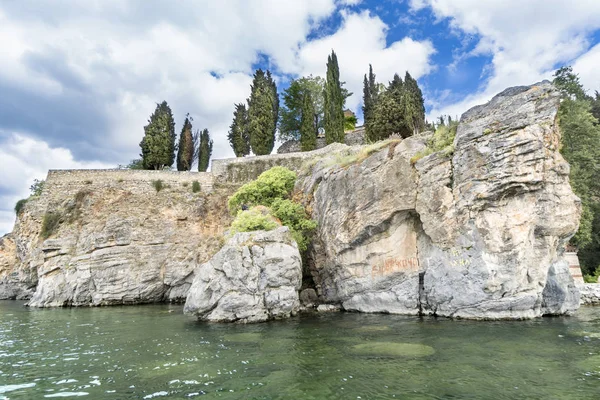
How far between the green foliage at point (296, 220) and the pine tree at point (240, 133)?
22.7 m

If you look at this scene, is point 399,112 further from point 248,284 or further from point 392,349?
point 392,349

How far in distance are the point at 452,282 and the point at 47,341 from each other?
61.5 feet

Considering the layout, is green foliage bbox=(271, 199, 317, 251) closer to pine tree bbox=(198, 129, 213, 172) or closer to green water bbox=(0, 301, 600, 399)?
green water bbox=(0, 301, 600, 399)

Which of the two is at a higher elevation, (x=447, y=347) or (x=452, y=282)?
(x=452, y=282)

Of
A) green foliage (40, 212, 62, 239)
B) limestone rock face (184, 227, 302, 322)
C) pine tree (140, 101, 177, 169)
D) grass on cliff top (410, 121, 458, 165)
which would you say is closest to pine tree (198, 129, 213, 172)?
pine tree (140, 101, 177, 169)

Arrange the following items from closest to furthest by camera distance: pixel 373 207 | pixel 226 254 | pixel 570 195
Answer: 1. pixel 570 195
2. pixel 226 254
3. pixel 373 207

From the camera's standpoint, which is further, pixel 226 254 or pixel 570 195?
pixel 226 254

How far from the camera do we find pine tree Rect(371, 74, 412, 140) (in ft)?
116

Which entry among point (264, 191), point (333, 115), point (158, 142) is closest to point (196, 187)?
point (158, 142)

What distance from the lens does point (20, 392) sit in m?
7.94

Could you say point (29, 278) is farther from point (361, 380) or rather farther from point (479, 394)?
point (479, 394)

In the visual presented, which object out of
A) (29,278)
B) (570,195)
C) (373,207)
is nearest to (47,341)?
(373,207)

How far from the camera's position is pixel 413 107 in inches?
1373

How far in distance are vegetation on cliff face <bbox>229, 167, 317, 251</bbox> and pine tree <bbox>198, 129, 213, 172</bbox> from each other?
22.6m
